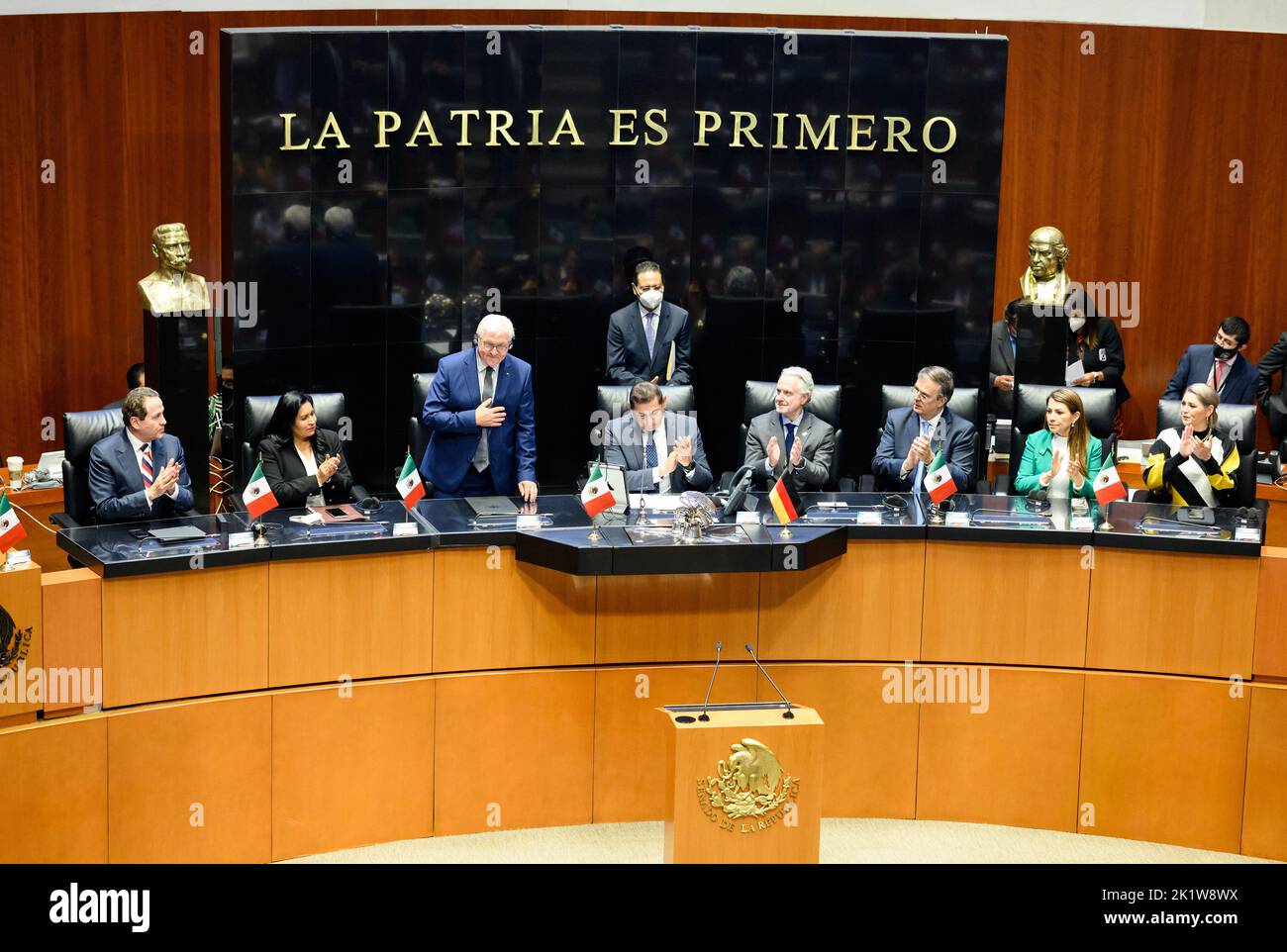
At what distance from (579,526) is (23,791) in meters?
2.08

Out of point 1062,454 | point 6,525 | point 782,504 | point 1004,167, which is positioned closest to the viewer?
point 6,525

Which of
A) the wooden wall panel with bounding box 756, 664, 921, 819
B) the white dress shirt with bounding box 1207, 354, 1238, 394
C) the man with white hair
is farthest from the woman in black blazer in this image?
the white dress shirt with bounding box 1207, 354, 1238, 394

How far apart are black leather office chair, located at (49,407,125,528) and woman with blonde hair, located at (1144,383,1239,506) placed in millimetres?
4296

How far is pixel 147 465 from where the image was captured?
6301 mm

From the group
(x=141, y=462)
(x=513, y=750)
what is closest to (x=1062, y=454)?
(x=513, y=750)

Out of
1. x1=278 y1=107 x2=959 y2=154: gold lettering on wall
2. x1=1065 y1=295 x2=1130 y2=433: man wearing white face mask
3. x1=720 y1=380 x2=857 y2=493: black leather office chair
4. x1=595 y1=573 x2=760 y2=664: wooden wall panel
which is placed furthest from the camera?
x1=1065 y1=295 x2=1130 y2=433: man wearing white face mask

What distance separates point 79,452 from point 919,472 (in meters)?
3.54

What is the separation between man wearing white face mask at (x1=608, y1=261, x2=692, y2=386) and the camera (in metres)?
8.20

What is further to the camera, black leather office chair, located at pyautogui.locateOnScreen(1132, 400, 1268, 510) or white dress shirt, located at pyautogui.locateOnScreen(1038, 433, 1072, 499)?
black leather office chair, located at pyautogui.locateOnScreen(1132, 400, 1268, 510)

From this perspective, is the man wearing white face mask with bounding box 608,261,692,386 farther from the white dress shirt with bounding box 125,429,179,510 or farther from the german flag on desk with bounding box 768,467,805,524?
the white dress shirt with bounding box 125,429,179,510

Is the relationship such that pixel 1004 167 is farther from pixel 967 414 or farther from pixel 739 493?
pixel 739 493

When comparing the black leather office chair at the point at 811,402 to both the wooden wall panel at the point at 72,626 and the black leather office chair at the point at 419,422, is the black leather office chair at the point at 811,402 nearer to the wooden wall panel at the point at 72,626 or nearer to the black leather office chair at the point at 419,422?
the black leather office chair at the point at 419,422

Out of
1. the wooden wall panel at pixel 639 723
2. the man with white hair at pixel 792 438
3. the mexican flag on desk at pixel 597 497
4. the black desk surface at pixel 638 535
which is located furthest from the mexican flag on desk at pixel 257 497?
the man with white hair at pixel 792 438

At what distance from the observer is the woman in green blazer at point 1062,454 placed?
261 inches
